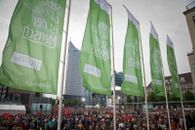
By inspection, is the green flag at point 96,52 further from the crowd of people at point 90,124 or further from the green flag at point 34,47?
the crowd of people at point 90,124

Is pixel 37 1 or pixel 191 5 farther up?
pixel 191 5

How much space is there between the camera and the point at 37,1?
5992mm

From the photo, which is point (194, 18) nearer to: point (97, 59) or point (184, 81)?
point (97, 59)

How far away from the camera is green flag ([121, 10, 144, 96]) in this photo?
947cm

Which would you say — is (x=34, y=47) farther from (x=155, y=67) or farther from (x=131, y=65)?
(x=155, y=67)

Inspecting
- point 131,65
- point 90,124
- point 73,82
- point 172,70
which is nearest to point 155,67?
point 172,70

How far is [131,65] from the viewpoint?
10.2 meters

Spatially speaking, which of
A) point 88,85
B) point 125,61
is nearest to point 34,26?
point 88,85

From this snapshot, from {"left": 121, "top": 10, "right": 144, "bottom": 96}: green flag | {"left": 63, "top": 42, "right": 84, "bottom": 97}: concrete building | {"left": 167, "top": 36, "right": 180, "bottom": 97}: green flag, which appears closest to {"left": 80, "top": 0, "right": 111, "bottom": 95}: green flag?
{"left": 121, "top": 10, "right": 144, "bottom": 96}: green flag

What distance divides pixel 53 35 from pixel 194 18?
1924 centimetres

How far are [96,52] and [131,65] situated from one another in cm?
317

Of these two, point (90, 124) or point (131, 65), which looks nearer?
point (131, 65)

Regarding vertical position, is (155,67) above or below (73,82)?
below

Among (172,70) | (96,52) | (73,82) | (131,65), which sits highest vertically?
(73,82)
